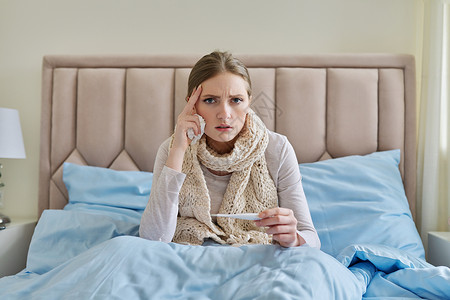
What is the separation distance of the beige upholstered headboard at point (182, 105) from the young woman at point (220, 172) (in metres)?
0.51

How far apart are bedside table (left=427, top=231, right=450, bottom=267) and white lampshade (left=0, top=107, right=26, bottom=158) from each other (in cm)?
186

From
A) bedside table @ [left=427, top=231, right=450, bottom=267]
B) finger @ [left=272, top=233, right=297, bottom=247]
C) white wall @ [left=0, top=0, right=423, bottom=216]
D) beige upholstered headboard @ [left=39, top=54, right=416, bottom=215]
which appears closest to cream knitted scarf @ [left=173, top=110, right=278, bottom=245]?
finger @ [left=272, top=233, right=297, bottom=247]

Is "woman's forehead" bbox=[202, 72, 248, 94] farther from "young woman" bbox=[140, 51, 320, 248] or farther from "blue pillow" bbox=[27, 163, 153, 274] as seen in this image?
"blue pillow" bbox=[27, 163, 153, 274]

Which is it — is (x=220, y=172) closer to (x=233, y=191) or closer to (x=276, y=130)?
(x=233, y=191)

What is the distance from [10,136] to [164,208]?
104cm

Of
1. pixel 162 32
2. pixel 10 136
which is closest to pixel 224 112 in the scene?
pixel 162 32

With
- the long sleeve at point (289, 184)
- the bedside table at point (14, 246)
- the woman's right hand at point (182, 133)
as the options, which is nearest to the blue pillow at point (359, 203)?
the long sleeve at point (289, 184)

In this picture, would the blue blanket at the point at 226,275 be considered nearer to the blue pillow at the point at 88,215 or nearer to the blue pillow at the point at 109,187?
the blue pillow at the point at 88,215

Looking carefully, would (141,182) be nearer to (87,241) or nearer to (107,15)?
(87,241)

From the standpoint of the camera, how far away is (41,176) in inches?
77.4

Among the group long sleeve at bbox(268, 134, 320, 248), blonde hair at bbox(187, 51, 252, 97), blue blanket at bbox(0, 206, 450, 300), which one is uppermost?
blonde hair at bbox(187, 51, 252, 97)

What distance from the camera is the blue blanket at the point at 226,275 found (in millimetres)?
867

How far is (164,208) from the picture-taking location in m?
1.27

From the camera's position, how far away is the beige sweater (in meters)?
1.27
